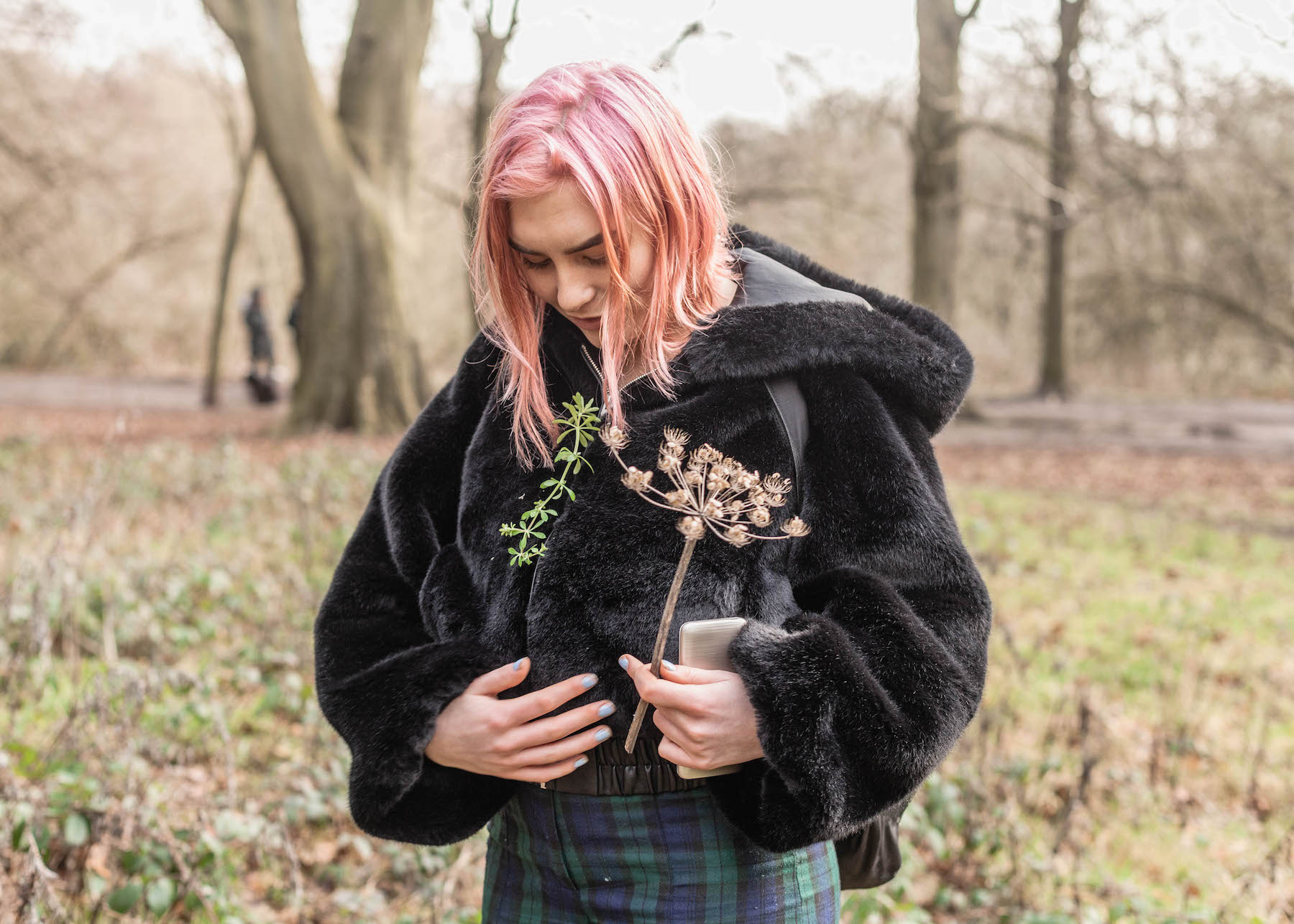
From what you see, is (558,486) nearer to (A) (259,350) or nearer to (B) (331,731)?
(B) (331,731)

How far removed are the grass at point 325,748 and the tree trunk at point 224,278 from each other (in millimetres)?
9406

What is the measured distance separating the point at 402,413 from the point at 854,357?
9.71 meters

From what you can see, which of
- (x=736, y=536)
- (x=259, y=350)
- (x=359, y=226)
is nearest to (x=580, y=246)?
(x=736, y=536)

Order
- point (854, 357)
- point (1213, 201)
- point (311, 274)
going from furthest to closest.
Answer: point (1213, 201), point (311, 274), point (854, 357)

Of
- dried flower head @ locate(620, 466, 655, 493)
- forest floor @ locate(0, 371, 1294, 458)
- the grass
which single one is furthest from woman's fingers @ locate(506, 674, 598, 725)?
forest floor @ locate(0, 371, 1294, 458)

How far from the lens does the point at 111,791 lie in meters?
2.68

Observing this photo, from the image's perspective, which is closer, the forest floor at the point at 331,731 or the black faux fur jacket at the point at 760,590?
the black faux fur jacket at the point at 760,590

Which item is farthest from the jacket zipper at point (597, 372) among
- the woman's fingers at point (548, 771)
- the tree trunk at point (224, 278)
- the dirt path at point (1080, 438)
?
the tree trunk at point (224, 278)

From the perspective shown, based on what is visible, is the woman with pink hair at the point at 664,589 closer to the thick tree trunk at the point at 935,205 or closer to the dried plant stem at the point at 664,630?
the dried plant stem at the point at 664,630

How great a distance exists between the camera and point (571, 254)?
1329 millimetres

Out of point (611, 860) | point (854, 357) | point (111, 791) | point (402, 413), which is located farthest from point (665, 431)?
point (402, 413)

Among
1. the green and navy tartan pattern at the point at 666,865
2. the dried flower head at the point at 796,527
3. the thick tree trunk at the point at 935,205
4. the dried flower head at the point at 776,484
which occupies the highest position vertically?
the thick tree trunk at the point at 935,205

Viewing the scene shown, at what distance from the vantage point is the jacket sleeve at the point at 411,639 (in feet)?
4.55

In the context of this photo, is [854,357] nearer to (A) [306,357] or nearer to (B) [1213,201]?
(A) [306,357]
